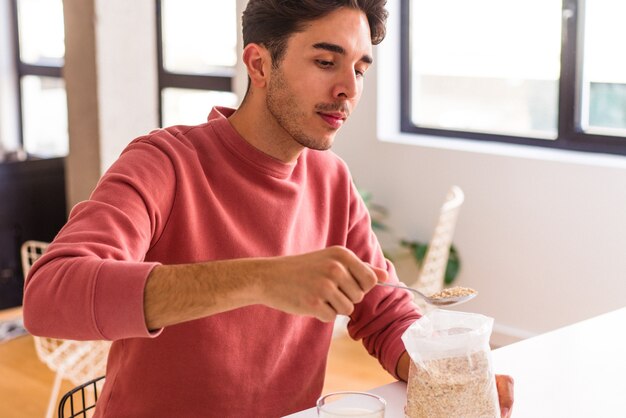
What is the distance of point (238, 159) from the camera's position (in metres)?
1.65

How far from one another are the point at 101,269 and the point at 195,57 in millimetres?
3986

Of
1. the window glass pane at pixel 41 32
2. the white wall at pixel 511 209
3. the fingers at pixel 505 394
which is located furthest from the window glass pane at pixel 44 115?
the fingers at pixel 505 394

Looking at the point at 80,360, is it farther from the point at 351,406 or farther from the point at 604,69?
the point at 604,69

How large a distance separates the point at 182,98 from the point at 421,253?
1.72 meters

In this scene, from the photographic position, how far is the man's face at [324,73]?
154 centimetres

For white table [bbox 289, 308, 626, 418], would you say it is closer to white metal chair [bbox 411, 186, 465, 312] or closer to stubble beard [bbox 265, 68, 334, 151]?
stubble beard [bbox 265, 68, 334, 151]

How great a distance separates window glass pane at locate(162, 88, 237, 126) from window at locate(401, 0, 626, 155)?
1111mm

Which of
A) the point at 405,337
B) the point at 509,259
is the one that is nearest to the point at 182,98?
the point at 509,259

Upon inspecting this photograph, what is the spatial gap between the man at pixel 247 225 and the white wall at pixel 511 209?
1999 millimetres

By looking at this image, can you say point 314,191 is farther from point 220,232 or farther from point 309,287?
point 309,287

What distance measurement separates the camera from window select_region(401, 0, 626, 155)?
369 cm

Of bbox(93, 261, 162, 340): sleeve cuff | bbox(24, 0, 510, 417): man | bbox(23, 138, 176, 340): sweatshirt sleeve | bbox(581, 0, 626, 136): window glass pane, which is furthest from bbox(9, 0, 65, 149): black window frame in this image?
bbox(93, 261, 162, 340): sleeve cuff

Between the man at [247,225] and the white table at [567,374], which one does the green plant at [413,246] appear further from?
the man at [247,225]

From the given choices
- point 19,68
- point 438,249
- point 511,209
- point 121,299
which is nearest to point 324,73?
point 121,299
